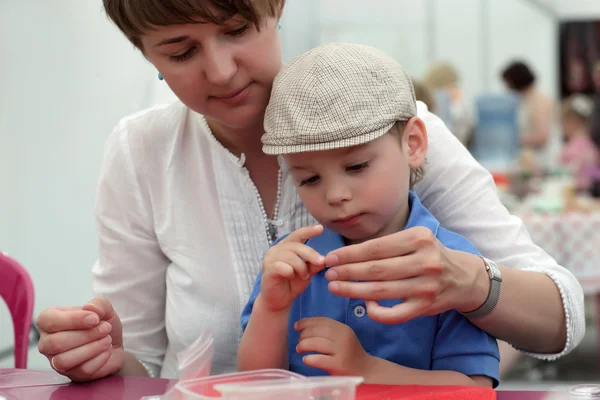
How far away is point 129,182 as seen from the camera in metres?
1.62

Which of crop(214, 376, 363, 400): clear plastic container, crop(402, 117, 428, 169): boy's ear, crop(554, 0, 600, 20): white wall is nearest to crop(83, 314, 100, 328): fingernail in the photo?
crop(214, 376, 363, 400): clear plastic container

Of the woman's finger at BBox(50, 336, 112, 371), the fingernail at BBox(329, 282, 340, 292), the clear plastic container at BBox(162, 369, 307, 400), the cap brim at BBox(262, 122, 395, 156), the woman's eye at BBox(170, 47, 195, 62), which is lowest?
the woman's finger at BBox(50, 336, 112, 371)

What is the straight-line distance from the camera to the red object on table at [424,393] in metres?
0.96

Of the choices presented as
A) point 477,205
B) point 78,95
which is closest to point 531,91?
point 78,95

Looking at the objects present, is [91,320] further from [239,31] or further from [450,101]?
[450,101]

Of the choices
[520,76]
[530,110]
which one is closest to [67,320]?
[530,110]

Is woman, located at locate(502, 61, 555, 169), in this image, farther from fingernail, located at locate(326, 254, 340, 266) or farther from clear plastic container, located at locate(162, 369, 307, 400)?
clear plastic container, located at locate(162, 369, 307, 400)

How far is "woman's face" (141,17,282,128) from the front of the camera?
1.29 metres

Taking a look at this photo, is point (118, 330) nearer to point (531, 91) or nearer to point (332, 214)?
point (332, 214)

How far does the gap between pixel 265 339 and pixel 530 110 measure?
7648 mm

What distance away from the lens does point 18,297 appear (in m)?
1.72

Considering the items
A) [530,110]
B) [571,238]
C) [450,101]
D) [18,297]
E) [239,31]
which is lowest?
[571,238]

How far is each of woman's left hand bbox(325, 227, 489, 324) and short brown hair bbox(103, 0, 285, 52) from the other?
467 mm

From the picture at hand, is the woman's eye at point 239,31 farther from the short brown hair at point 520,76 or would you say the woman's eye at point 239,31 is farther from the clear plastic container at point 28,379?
the short brown hair at point 520,76
